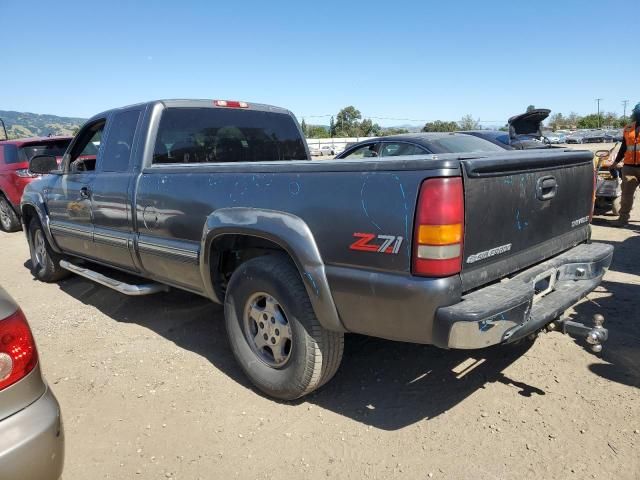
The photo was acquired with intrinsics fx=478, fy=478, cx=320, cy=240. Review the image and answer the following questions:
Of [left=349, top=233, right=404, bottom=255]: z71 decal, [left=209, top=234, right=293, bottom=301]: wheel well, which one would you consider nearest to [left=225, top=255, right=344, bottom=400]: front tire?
[left=209, top=234, right=293, bottom=301]: wheel well

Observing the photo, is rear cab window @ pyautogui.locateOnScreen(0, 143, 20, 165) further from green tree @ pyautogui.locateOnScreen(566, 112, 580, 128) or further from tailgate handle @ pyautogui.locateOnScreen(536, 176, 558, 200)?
green tree @ pyautogui.locateOnScreen(566, 112, 580, 128)

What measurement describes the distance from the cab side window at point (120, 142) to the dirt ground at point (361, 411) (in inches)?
58.2

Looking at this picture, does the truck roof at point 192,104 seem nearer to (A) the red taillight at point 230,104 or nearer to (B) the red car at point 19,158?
(A) the red taillight at point 230,104

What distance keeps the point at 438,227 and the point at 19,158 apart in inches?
377

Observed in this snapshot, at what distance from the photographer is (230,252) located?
3.41m

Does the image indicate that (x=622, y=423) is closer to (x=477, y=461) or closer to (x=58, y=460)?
(x=477, y=461)

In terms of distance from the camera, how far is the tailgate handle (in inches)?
106

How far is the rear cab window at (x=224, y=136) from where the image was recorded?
3.95 m

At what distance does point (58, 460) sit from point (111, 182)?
2.70m

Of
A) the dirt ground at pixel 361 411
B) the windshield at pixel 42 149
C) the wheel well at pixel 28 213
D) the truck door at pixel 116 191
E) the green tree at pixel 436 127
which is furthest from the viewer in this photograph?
the green tree at pixel 436 127

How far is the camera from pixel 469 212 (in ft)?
7.39

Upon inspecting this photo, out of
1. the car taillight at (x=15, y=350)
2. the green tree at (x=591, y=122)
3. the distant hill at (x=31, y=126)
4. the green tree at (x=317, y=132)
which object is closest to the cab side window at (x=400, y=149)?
the car taillight at (x=15, y=350)

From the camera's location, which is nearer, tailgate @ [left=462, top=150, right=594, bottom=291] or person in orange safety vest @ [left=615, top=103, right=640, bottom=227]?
tailgate @ [left=462, top=150, right=594, bottom=291]

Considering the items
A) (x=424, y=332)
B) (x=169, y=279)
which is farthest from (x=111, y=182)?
(x=424, y=332)
